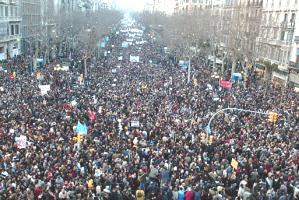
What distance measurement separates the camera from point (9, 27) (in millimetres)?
58125

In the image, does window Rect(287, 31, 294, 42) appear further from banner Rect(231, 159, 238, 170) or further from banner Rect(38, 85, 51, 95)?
banner Rect(231, 159, 238, 170)

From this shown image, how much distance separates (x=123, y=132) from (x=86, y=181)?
736 centimetres

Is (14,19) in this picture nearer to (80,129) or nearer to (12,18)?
(12,18)

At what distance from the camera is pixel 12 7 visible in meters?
60.0

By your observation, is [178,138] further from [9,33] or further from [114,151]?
[9,33]

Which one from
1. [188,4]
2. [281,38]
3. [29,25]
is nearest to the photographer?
[281,38]

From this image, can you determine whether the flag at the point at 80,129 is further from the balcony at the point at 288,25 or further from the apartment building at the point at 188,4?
the apartment building at the point at 188,4

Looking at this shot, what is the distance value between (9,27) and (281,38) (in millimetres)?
37199

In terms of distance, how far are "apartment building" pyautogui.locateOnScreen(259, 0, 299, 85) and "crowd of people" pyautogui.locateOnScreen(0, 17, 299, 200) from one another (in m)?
10.5

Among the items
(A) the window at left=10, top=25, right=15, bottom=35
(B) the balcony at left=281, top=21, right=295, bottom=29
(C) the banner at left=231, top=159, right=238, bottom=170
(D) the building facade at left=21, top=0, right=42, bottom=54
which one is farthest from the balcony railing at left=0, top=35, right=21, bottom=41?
(C) the banner at left=231, top=159, right=238, bottom=170

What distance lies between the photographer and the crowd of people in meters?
15.6

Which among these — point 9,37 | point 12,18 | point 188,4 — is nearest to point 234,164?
point 9,37

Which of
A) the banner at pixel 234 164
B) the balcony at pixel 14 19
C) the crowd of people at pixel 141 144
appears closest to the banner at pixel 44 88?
the crowd of people at pixel 141 144

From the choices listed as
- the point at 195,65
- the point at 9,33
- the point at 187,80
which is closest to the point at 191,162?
the point at 187,80
